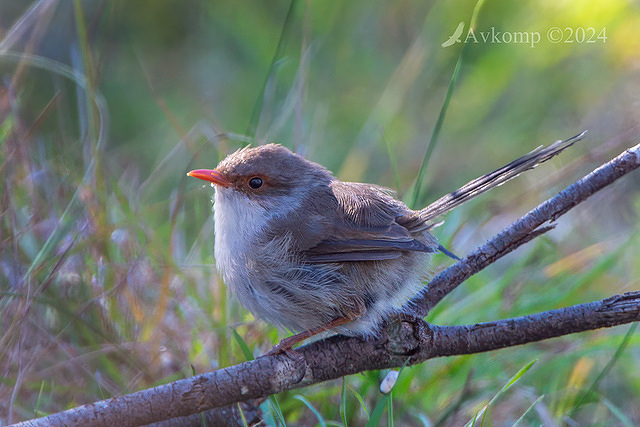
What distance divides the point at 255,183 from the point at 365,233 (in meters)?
0.65

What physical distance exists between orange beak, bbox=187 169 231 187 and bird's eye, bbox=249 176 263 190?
0.11 meters

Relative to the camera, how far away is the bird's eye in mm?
3377

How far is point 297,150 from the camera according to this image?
427cm

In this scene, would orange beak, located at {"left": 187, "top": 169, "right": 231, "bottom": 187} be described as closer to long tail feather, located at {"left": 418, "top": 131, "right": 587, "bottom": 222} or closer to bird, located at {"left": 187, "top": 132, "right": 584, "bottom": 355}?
bird, located at {"left": 187, "top": 132, "right": 584, "bottom": 355}

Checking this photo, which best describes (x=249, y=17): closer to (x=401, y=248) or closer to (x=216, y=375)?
(x=401, y=248)

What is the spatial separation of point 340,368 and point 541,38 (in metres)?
4.15

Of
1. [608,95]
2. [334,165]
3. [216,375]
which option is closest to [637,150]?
[216,375]

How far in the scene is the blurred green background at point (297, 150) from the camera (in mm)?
3346

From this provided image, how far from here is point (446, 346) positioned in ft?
9.11

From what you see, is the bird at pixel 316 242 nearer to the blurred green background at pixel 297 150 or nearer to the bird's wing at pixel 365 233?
the bird's wing at pixel 365 233

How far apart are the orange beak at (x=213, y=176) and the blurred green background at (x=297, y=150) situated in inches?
19.8

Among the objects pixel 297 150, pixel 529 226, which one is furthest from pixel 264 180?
pixel 529 226

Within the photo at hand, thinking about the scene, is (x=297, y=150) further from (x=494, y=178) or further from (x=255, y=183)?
(x=494, y=178)

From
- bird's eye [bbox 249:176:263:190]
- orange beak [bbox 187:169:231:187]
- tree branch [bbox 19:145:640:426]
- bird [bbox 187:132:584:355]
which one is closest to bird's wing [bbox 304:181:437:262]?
bird [bbox 187:132:584:355]
